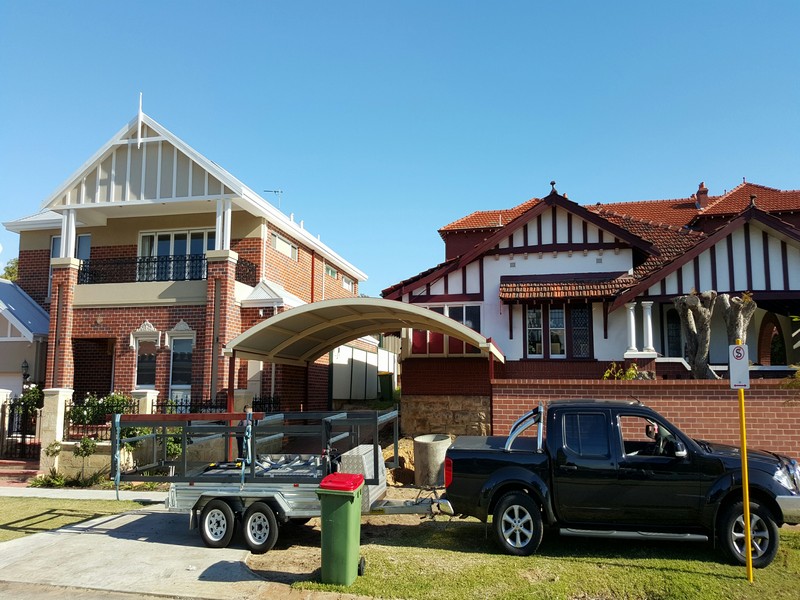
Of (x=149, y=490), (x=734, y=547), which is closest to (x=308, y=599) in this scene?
(x=734, y=547)

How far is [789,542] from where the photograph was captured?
27.2 feet

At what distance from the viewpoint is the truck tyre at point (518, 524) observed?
7957mm

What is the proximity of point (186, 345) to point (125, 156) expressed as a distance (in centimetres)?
603

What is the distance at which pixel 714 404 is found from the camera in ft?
39.8

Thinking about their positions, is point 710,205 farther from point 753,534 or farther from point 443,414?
point 753,534

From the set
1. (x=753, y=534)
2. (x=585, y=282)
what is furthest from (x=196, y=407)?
(x=753, y=534)

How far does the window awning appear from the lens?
1346cm

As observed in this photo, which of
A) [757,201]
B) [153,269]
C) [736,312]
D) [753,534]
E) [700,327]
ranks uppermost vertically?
[757,201]

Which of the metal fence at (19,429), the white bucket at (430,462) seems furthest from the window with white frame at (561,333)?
the metal fence at (19,429)

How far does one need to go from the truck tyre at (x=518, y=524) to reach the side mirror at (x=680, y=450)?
1.84 metres

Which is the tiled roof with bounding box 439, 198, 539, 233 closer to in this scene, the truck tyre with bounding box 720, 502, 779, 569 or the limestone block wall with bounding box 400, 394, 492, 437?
the limestone block wall with bounding box 400, 394, 492, 437

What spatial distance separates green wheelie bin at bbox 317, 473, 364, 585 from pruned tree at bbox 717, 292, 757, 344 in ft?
32.5

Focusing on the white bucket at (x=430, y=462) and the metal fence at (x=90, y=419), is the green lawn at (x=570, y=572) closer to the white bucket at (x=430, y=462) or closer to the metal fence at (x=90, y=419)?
the white bucket at (x=430, y=462)

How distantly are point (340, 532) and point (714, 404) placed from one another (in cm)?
832
